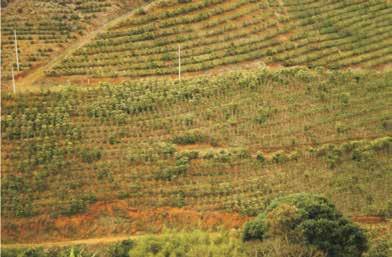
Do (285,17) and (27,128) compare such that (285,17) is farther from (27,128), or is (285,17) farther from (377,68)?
(27,128)

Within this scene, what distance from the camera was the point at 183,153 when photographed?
34844 millimetres

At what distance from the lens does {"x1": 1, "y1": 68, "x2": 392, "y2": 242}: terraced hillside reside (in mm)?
33250

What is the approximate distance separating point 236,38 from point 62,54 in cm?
762

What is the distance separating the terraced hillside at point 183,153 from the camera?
33.2 m

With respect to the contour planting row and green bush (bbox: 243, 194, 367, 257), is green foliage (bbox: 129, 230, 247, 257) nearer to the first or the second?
green bush (bbox: 243, 194, 367, 257)

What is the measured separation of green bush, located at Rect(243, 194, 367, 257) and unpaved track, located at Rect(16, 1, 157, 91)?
37.4 feet

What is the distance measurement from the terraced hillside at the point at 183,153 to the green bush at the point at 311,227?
2.71 meters

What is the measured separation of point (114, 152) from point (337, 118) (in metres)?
9.30

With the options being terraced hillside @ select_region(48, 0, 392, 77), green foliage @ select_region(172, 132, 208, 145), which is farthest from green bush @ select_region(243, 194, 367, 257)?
terraced hillside @ select_region(48, 0, 392, 77)

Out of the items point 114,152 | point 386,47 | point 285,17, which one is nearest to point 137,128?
point 114,152

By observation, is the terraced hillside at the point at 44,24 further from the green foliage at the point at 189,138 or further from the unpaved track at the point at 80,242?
the unpaved track at the point at 80,242

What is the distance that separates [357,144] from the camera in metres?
36.4

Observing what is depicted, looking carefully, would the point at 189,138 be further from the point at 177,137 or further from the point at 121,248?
the point at 121,248

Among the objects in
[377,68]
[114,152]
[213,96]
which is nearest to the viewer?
[114,152]
